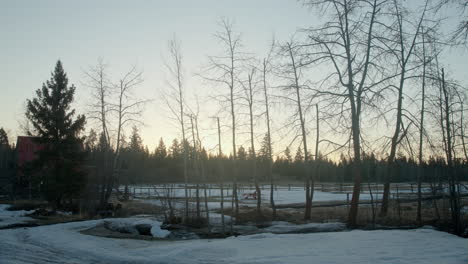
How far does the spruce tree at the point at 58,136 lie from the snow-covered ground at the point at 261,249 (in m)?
13.1

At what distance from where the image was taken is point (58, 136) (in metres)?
26.2

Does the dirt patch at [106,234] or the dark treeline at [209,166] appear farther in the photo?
the dark treeline at [209,166]

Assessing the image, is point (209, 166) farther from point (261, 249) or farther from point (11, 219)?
point (261, 249)

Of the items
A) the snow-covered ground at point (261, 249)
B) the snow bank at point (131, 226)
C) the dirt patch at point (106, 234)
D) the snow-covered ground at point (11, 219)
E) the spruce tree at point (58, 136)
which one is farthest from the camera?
the spruce tree at point (58, 136)

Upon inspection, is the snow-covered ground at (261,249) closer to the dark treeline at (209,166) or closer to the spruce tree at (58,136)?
the dark treeline at (209,166)

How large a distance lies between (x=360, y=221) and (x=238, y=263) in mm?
9833

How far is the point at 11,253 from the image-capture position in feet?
29.9

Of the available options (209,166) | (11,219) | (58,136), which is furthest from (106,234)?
(209,166)

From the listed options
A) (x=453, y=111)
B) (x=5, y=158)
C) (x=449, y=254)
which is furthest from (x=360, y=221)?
(x=5, y=158)

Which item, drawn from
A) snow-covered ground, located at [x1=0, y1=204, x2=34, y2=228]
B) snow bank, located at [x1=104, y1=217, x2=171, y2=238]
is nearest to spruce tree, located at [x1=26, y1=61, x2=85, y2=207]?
snow-covered ground, located at [x1=0, y1=204, x2=34, y2=228]

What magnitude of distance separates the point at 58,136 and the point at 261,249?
21.3 metres

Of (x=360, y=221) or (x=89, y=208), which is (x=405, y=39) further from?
(x=89, y=208)

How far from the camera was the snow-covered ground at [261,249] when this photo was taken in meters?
8.41

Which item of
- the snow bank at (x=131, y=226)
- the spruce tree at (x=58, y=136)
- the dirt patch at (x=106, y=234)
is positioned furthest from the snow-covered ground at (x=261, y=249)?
the spruce tree at (x=58, y=136)
